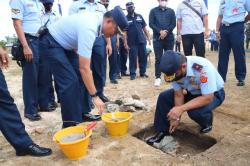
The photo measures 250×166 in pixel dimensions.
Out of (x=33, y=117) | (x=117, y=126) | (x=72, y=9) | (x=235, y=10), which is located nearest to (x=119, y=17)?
(x=117, y=126)

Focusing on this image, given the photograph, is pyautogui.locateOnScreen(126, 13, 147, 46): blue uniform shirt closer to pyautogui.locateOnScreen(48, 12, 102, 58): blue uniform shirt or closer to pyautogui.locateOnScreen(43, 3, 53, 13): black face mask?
pyautogui.locateOnScreen(43, 3, 53, 13): black face mask

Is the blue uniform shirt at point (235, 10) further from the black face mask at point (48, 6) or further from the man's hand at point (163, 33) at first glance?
the black face mask at point (48, 6)

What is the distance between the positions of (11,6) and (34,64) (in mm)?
837

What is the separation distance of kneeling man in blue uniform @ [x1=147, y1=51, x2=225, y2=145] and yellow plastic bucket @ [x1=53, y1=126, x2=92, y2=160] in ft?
2.85

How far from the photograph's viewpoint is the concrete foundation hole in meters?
3.51

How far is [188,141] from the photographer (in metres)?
3.74

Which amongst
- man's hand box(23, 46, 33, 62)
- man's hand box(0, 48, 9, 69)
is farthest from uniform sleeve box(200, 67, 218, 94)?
man's hand box(23, 46, 33, 62)

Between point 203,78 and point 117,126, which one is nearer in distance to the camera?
point 203,78

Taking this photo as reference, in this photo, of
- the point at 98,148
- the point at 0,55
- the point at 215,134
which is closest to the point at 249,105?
the point at 215,134

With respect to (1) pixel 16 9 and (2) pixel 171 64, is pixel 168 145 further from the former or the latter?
(1) pixel 16 9

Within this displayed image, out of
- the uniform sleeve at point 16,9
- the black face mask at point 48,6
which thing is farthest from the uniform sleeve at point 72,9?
the uniform sleeve at point 16,9

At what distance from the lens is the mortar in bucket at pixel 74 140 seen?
2.90 m

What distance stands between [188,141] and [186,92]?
26.4 inches

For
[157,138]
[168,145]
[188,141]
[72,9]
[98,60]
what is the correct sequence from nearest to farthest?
[168,145]
[157,138]
[188,141]
[98,60]
[72,9]
